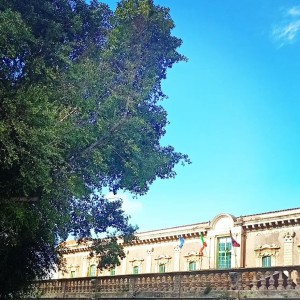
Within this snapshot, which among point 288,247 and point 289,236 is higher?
point 289,236

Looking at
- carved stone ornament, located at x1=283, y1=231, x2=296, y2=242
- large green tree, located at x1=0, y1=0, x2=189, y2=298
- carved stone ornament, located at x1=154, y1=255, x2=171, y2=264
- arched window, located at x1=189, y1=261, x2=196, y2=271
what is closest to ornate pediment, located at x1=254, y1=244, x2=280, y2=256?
carved stone ornament, located at x1=283, y1=231, x2=296, y2=242

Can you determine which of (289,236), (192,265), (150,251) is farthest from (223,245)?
(150,251)

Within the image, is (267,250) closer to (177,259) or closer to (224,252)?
(224,252)

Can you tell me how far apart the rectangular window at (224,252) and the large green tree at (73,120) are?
42.7ft

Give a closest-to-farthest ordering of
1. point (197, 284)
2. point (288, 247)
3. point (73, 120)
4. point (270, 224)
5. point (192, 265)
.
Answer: point (197, 284), point (73, 120), point (288, 247), point (270, 224), point (192, 265)

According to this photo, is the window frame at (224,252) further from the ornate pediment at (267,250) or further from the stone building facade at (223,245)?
the ornate pediment at (267,250)

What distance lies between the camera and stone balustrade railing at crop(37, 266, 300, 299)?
14062 millimetres

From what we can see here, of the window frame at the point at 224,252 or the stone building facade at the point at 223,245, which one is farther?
the window frame at the point at 224,252

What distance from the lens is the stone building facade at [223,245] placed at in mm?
29737

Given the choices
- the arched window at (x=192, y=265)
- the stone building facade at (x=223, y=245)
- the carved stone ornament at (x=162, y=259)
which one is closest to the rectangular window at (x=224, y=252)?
the stone building facade at (x=223, y=245)

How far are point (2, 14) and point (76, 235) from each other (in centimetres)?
955

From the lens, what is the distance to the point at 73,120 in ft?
56.3

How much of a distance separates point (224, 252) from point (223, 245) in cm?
47

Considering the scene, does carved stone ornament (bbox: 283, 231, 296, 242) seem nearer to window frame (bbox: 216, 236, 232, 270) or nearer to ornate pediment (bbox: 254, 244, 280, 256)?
ornate pediment (bbox: 254, 244, 280, 256)
